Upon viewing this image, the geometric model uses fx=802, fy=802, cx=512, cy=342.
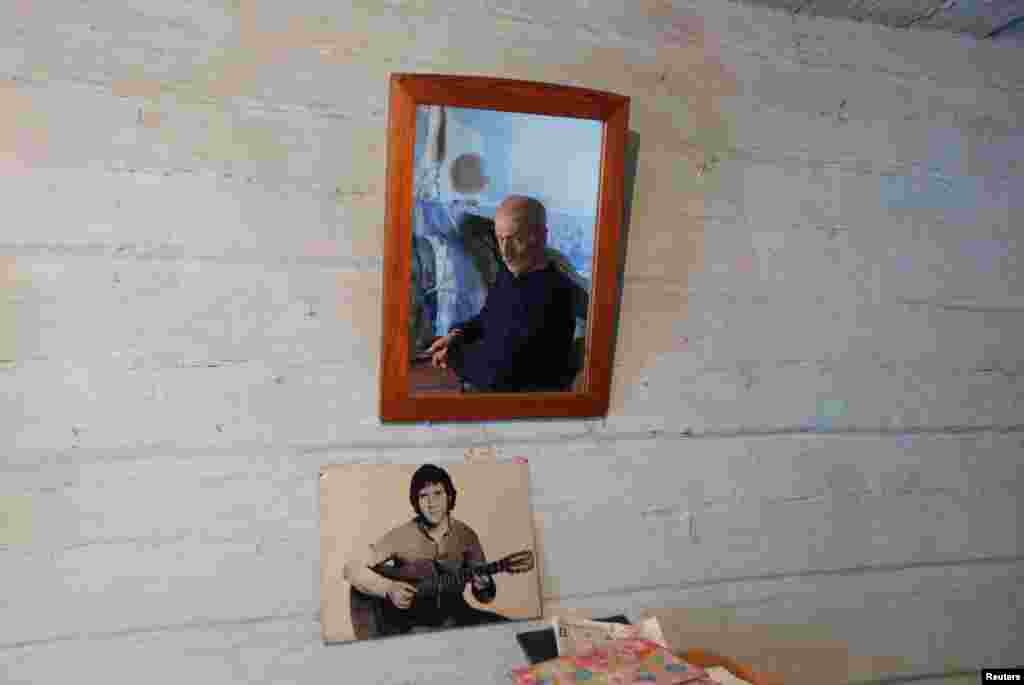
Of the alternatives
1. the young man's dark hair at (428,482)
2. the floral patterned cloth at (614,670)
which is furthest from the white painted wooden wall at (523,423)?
the floral patterned cloth at (614,670)

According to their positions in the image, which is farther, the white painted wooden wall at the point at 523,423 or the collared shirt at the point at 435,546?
the collared shirt at the point at 435,546

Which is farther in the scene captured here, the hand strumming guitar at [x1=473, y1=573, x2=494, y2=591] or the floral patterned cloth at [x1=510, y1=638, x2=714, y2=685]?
the hand strumming guitar at [x1=473, y1=573, x2=494, y2=591]

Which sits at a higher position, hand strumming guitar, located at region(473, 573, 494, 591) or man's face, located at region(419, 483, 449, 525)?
man's face, located at region(419, 483, 449, 525)

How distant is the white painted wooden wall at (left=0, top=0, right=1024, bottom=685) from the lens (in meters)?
0.90

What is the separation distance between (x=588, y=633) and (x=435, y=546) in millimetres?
225

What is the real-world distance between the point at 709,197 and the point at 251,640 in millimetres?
836

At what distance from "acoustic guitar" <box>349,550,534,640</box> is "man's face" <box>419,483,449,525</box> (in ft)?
0.18

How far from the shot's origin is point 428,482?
1.03 meters

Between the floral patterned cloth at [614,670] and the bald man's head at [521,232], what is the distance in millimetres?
478

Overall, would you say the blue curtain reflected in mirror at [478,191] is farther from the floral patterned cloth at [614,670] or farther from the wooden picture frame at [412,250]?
the floral patterned cloth at [614,670]

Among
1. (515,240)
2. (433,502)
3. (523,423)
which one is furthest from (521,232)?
(433,502)

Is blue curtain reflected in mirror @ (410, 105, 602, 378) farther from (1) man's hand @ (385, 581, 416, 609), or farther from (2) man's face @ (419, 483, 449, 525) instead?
(1) man's hand @ (385, 581, 416, 609)

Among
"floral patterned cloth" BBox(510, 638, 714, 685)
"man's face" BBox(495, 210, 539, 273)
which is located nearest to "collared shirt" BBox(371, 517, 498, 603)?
"floral patterned cloth" BBox(510, 638, 714, 685)

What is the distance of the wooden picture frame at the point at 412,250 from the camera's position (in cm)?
95
